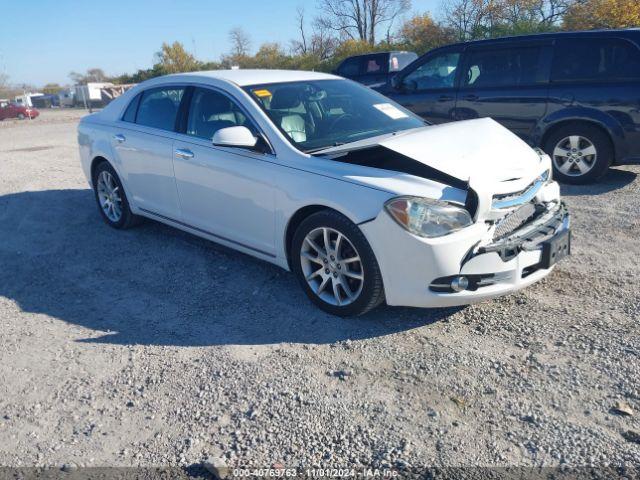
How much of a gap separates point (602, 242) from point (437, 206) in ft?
8.34

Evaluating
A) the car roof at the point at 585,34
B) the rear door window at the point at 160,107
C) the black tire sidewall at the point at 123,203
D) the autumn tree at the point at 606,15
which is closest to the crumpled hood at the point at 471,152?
the rear door window at the point at 160,107

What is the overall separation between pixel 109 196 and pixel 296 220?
300cm

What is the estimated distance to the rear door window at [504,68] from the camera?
761cm

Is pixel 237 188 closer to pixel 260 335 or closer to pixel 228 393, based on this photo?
pixel 260 335

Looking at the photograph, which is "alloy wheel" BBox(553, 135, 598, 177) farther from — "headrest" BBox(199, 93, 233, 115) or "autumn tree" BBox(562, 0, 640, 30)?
"autumn tree" BBox(562, 0, 640, 30)

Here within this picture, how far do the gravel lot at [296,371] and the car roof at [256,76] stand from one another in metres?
1.56

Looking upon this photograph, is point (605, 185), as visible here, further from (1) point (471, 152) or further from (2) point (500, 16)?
(2) point (500, 16)

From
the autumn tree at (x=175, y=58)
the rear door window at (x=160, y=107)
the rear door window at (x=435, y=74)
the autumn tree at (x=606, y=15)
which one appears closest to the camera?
the rear door window at (x=160, y=107)

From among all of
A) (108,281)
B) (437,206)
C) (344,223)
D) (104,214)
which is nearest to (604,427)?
(437,206)

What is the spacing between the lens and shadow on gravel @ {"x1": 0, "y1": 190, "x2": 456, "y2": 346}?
395 centimetres

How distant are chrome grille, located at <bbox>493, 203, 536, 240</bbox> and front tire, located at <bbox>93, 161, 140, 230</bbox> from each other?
3876 mm

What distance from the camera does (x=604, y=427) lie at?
2.80 meters

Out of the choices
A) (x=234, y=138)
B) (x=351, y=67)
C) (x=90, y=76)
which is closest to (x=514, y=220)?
(x=234, y=138)

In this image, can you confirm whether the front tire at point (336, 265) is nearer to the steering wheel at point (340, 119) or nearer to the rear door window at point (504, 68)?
the steering wheel at point (340, 119)
